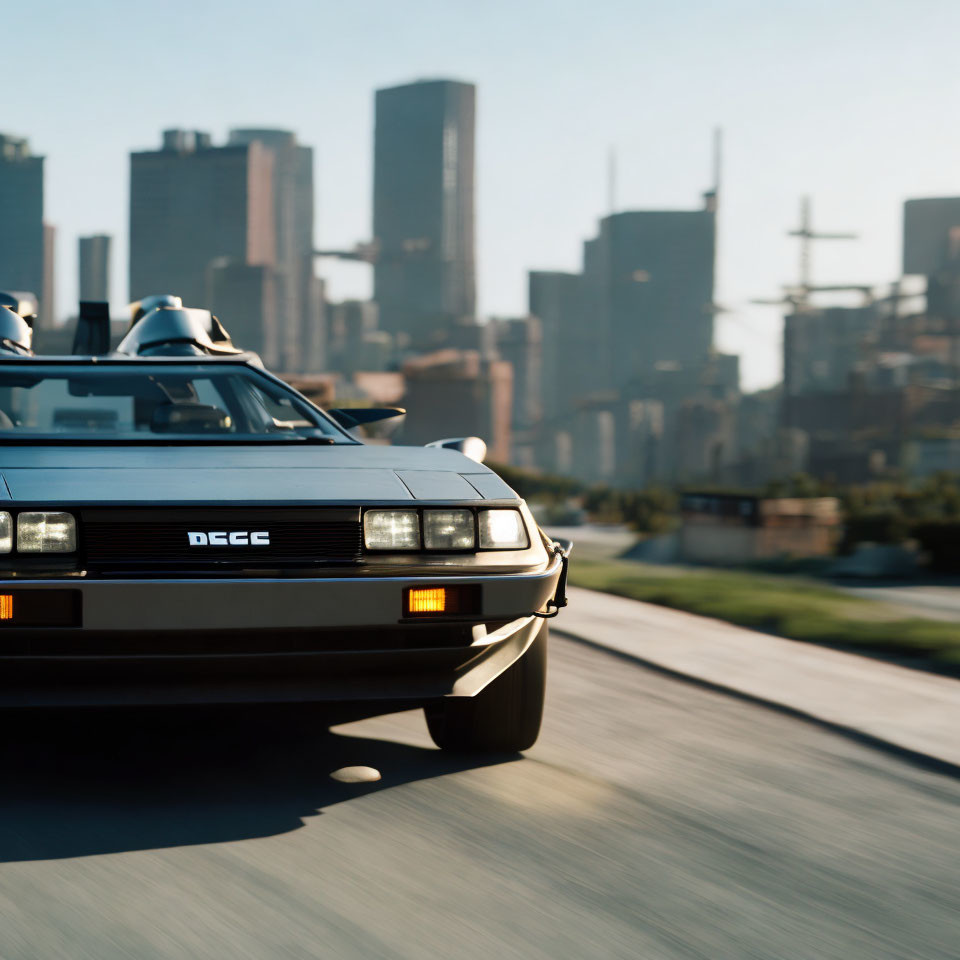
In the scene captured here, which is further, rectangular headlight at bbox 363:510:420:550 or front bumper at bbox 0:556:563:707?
rectangular headlight at bbox 363:510:420:550

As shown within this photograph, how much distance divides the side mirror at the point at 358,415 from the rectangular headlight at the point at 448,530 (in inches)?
62.8

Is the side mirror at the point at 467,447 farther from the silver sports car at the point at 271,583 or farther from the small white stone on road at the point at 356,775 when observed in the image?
the small white stone on road at the point at 356,775

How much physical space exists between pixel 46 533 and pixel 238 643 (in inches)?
23.3

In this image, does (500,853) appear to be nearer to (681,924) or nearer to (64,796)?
(681,924)

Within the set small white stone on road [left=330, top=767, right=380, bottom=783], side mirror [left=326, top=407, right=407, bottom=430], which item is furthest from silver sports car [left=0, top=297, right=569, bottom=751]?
side mirror [left=326, top=407, right=407, bottom=430]

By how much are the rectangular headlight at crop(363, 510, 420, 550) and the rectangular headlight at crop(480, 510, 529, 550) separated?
0.21 m

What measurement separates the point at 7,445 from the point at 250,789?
56.9 inches

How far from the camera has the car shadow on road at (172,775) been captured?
3777 millimetres

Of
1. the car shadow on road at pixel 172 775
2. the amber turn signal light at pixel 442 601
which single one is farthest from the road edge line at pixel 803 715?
the amber turn signal light at pixel 442 601

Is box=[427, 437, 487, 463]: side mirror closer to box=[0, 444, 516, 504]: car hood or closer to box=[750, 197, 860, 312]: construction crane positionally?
box=[0, 444, 516, 504]: car hood

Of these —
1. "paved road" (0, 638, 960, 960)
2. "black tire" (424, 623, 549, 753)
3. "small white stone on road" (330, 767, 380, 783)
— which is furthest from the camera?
"black tire" (424, 623, 549, 753)

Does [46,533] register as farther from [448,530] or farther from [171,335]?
[171,335]

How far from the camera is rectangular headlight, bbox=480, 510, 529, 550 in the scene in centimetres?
412

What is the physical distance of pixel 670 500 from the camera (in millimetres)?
89000
